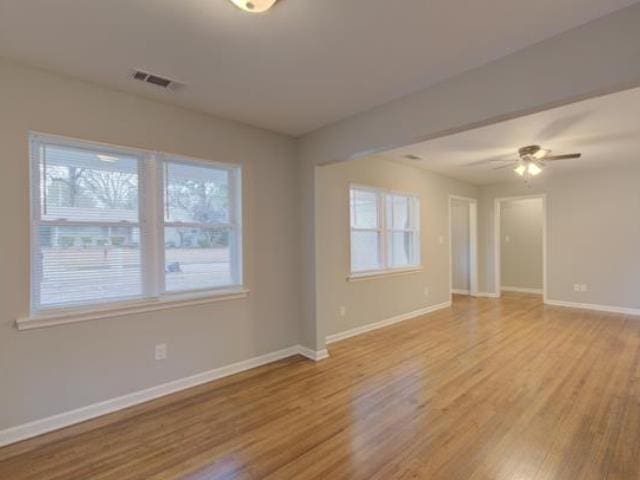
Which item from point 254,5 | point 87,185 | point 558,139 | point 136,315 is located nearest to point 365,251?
point 558,139

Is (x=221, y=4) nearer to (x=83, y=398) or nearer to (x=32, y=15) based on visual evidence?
(x=32, y=15)

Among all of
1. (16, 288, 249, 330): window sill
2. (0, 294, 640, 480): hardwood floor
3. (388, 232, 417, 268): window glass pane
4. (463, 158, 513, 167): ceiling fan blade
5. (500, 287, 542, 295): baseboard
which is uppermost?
(463, 158, 513, 167): ceiling fan blade

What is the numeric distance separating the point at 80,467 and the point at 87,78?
2666 mm

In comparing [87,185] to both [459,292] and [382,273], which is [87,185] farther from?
[459,292]

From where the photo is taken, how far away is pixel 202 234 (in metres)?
3.30

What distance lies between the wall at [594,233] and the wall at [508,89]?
492 cm

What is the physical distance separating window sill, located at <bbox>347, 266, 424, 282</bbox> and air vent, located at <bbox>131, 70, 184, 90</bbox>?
3008 millimetres

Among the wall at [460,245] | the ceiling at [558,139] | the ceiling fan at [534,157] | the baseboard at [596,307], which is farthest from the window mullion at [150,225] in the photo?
the baseboard at [596,307]

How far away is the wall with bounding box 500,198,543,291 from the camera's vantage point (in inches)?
313

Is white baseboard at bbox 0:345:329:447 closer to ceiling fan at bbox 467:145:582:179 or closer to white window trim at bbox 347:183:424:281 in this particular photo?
white window trim at bbox 347:183:424:281

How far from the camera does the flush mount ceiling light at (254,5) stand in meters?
1.64

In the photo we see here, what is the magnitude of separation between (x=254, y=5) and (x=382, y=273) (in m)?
4.00

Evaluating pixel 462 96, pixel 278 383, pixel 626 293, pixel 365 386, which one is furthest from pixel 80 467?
pixel 626 293

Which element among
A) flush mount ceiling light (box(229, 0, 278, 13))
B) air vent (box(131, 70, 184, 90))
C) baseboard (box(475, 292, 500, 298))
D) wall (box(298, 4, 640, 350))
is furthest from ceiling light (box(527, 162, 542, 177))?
air vent (box(131, 70, 184, 90))
